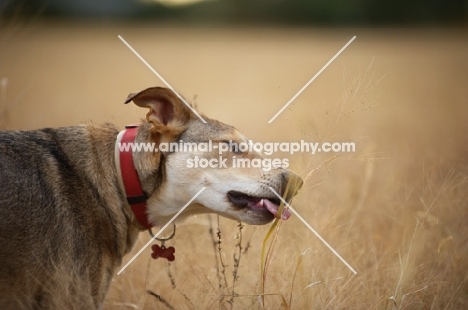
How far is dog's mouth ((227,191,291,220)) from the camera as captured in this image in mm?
4238

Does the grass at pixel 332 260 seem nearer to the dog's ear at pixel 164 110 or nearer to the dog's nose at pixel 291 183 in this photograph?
the dog's nose at pixel 291 183

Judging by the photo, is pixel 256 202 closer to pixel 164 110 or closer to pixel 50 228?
pixel 164 110

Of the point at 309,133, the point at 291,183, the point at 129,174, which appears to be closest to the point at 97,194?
the point at 129,174

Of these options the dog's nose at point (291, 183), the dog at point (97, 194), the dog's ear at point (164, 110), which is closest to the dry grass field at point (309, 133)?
the dog's nose at point (291, 183)

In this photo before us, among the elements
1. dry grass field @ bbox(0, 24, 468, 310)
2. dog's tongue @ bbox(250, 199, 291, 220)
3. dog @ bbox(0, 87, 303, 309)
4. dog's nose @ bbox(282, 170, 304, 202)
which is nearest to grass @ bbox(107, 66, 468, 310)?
dry grass field @ bbox(0, 24, 468, 310)

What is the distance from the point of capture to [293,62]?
749 inches

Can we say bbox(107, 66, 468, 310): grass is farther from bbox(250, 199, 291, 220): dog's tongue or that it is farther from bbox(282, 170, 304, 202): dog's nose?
bbox(282, 170, 304, 202): dog's nose

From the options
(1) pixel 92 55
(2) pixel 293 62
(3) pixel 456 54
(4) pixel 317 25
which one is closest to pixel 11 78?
(1) pixel 92 55

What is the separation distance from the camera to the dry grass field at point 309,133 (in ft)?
15.9

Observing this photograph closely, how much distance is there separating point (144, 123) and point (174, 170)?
409 mm

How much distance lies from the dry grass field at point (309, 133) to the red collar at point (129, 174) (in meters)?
0.65

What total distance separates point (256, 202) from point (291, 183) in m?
0.29

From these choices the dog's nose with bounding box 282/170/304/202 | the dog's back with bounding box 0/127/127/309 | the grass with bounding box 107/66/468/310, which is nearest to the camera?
the dog's back with bounding box 0/127/127/309

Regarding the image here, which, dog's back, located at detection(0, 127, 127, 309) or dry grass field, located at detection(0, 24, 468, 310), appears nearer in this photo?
dog's back, located at detection(0, 127, 127, 309)
